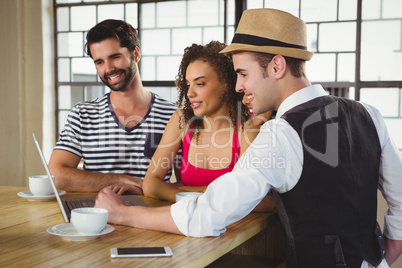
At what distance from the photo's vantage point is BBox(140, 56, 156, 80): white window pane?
462cm

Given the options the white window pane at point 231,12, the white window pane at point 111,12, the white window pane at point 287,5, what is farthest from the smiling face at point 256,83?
the white window pane at point 111,12

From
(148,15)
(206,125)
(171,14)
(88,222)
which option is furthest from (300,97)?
(148,15)

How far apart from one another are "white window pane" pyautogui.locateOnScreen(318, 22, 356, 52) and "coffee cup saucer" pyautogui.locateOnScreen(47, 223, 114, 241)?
3.12m

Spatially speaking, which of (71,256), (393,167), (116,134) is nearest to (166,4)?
(116,134)

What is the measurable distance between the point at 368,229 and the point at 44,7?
4.33 metres

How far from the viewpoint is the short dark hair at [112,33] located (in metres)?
2.49

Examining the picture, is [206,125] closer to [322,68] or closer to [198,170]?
[198,170]

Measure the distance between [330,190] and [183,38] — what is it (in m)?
3.42

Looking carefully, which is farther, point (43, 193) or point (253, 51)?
point (43, 193)

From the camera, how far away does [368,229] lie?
1.40 metres

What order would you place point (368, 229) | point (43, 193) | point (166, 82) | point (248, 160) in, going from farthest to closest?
point (166, 82) < point (43, 193) < point (368, 229) < point (248, 160)

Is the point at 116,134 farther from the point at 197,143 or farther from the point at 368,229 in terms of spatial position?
the point at 368,229

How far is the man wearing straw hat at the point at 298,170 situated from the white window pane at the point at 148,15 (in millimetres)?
3227

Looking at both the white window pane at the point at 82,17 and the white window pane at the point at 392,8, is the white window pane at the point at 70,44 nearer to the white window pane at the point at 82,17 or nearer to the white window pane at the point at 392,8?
the white window pane at the point at 82,17
